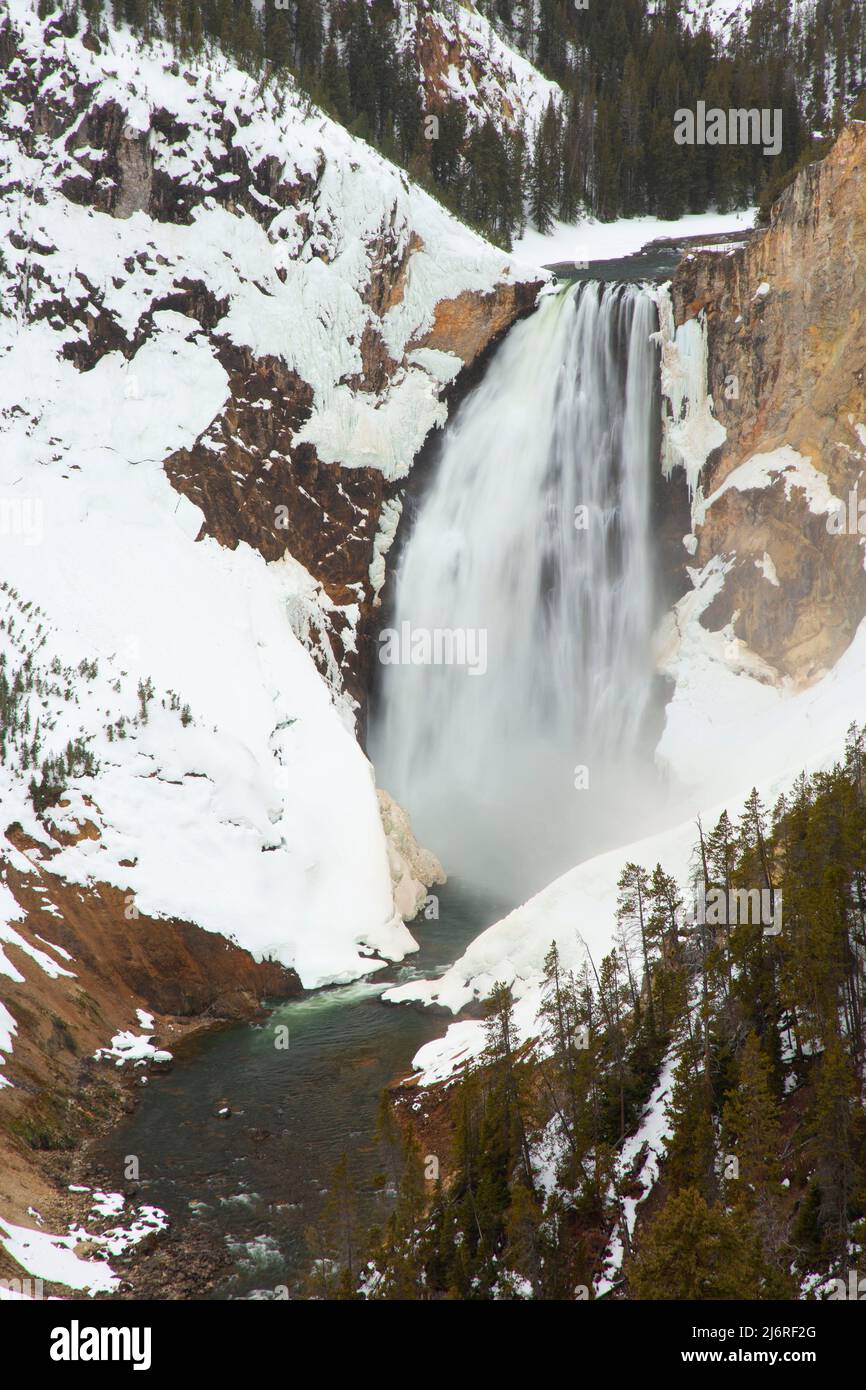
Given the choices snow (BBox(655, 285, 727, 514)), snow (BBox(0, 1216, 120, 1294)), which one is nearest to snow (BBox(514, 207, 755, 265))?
snow (BBox(655, 285, 727, 514))

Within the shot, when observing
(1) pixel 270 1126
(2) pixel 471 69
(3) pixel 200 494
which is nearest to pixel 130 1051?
(1) pixel 270 1126

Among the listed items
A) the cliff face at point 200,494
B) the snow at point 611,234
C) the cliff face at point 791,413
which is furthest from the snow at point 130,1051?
the snow at point 611,234

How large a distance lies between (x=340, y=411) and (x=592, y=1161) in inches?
1442

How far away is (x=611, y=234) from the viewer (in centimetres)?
7256

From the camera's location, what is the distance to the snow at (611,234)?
6681cm

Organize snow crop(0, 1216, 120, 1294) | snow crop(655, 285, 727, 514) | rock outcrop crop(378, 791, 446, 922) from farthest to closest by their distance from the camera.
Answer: snow crop(655, 285, 727, 514) < rock outcrop crop(378, 791, 446, 922) < snow crop(0, 1216, 120, 1294)

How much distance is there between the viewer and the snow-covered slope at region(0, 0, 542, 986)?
1373 inches

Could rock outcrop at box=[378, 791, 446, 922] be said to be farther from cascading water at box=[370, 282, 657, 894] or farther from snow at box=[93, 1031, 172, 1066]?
snow at box=[93, 1031, 172, 1066]

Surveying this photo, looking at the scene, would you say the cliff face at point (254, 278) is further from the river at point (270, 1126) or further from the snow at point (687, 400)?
the river at point (270, 1126)

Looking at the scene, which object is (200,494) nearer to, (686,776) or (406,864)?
(406,864)

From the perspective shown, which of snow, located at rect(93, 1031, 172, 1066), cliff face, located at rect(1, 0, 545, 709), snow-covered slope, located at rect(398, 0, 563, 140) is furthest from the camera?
snow-covered slope, located at rect(398, 0, 563, 140)

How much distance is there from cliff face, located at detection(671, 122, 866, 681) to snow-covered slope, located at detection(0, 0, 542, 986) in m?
12.2

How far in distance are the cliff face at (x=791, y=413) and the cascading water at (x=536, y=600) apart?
321 centimetres
